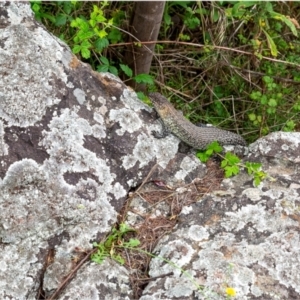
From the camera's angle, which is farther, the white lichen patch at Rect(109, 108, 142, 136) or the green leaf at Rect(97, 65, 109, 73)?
the green leaf at Rect(97, 65, 109, 73)

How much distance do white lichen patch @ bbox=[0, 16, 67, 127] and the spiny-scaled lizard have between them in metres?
0.79

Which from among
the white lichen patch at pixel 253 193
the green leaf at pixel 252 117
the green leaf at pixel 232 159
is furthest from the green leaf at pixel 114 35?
the white lichen patch at pixel 253 193

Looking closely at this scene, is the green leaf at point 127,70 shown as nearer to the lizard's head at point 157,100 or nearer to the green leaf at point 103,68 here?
the green leaf at point 103,68

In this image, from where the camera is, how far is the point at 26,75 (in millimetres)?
3057

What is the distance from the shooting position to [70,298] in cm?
271

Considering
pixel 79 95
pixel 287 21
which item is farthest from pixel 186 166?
pixel 287 21

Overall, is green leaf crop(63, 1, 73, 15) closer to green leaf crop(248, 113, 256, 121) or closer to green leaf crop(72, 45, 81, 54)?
green leaf crop(72, 45, 81, 54)

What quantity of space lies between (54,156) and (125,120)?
59cm

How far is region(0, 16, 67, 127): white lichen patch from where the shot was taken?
9.77ft

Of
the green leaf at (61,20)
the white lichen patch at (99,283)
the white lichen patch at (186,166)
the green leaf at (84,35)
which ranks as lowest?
the white lichen patch at (99,283)

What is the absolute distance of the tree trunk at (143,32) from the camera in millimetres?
4246

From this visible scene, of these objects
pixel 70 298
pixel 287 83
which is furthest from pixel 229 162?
pixel 287 83

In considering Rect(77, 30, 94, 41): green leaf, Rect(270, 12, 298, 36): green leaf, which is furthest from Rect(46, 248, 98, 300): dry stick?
Rect(270, 12, 298, 36): green leaf

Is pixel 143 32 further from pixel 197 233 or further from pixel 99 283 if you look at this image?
pixel 99 283
